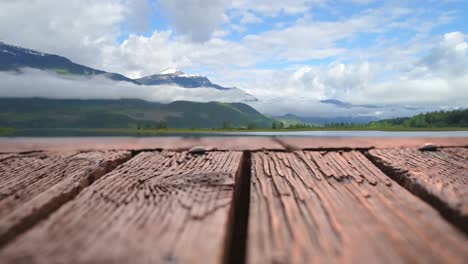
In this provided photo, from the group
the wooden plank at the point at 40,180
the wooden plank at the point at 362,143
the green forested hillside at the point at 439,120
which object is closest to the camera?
the wooden plank at the point at 40,180

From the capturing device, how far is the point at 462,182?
4.52ft

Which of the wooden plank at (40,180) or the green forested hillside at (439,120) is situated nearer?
the wooden plank at (40,180)

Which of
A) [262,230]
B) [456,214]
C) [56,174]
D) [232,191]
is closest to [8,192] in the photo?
[56,174]

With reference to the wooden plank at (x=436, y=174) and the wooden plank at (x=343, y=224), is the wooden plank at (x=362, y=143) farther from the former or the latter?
the wooden plank at (x=343, y=224)

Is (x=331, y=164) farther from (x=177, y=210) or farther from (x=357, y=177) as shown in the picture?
(x=177, y=210)

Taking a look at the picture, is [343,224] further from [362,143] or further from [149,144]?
[149,144]

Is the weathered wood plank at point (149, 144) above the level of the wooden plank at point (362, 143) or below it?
below

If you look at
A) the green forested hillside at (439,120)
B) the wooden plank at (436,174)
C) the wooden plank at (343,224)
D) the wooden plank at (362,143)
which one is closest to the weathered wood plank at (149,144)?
the wooden plank at (362,143)

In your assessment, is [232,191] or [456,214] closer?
[456,214]

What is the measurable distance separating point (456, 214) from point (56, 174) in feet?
4.85

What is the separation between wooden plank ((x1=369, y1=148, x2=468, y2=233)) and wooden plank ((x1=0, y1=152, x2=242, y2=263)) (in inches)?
24.9

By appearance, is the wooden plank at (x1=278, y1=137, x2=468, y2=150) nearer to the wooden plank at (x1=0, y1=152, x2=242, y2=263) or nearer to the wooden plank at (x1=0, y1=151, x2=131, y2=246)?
the wooden plank at (x1=0, y1=152, x2=242, y2=263)

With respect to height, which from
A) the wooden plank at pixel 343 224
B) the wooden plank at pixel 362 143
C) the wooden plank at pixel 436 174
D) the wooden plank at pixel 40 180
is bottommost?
the wooden plank at pixel 40 180

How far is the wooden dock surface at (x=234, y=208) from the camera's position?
0.73m
